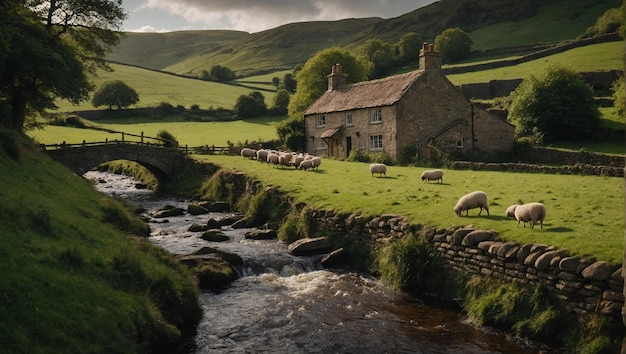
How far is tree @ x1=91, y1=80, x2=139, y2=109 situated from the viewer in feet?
286

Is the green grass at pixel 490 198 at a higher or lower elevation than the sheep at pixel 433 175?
lower

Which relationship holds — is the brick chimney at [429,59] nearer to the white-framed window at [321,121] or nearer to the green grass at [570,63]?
the white-framed window at [321,121]

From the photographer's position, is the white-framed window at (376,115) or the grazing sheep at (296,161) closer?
the grazing sheep at (296,161)

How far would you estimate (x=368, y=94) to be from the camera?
48.2 meters

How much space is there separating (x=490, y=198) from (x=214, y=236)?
12.8 m

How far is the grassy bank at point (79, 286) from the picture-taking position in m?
9.53

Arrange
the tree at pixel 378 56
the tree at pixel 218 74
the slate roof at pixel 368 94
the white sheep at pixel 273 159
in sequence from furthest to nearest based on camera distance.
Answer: the tree at pixel 218 74 < the tree at pixel 378 56 < the slate roof at pixel 368 94 < the white sheep at pixel 273 159

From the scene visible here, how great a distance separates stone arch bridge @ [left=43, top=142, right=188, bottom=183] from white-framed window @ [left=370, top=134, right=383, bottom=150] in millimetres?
17384

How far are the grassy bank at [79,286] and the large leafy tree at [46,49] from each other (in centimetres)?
1349

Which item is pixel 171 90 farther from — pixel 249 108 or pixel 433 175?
pixel 433 175

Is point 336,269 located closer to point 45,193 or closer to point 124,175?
point 45,193

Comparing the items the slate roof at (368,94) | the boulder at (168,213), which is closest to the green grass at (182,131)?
the slate roof at (368,94)

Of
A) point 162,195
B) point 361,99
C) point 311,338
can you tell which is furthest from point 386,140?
point 311,338

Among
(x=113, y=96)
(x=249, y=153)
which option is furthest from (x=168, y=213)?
(x=113, y=96)
